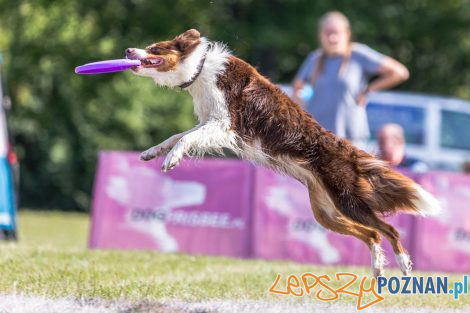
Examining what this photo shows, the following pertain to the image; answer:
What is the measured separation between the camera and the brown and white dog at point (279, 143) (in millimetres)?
5449

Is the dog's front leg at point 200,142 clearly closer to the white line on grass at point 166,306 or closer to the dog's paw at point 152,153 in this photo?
the dog's paw at point 152,153

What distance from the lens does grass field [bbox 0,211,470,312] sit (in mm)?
5469

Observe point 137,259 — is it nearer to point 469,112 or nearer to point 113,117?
point 469,112

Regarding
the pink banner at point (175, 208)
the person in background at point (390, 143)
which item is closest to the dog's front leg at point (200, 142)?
the person in background at point (390, 143)

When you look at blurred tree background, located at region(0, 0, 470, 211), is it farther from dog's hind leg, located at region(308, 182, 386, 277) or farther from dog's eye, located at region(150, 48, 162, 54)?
dog's hind leg, located at region(308, 182, 386, 277)

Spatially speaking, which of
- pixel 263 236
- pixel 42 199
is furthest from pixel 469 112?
pixel 42 199

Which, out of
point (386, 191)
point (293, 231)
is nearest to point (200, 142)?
point (386, 191)

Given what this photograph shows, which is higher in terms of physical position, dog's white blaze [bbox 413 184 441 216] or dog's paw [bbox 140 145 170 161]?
dog's paw [bbox 140 145 170 161]

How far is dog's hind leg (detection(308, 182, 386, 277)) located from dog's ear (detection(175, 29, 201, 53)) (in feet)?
3.82

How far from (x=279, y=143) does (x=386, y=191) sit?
2.40 feet

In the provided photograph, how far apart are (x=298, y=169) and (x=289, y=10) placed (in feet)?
42.8

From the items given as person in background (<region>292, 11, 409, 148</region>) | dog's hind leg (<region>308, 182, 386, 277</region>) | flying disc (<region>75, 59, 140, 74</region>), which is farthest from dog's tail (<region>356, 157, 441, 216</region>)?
person in background (<region>292, 11, 409, 148</region>)

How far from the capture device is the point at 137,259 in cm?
778

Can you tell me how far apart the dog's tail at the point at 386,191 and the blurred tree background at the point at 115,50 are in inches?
476
